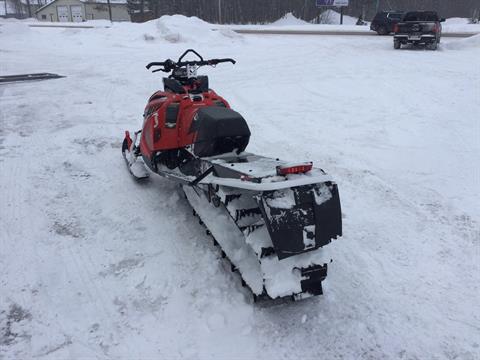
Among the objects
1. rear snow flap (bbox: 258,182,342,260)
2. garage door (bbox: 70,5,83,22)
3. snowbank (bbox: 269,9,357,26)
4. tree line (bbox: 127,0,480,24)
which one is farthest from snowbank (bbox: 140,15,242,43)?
garage door (bbox: 70,5,83,22)

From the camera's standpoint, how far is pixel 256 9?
4553 cm

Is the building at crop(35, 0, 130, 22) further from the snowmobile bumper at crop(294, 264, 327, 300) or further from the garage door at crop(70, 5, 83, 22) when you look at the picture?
the snowmobile bumper at crop(294, 264, 327, 300)

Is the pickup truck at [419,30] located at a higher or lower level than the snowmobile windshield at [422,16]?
lower

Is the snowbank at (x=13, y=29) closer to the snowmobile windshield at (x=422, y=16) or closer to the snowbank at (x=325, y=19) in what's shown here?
the snowmobile windshield at (x=422, y=16)

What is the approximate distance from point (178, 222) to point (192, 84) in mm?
1647

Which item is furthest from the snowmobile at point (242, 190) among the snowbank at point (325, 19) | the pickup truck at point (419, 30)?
the snowbank at point (325, 19)

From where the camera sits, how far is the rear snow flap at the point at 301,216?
2.89 meters

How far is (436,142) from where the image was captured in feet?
22.7

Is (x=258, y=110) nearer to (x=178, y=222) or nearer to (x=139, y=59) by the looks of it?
(x=178, y=222)

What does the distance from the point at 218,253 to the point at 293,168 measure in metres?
1.28

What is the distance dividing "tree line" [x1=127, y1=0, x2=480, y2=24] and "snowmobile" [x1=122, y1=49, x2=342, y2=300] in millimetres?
43626

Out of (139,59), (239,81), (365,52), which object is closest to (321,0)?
(365,52)

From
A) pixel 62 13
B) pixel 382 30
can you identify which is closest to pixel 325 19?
pixel 382 30

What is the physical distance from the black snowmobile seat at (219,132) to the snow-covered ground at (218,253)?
2.91 ft
